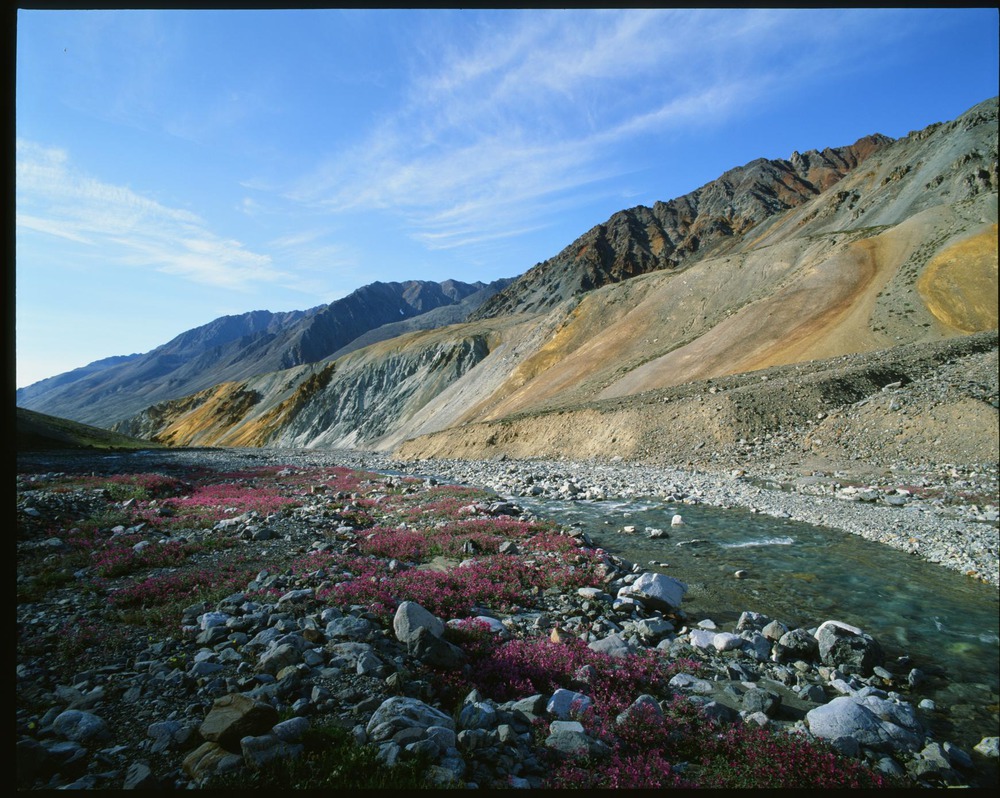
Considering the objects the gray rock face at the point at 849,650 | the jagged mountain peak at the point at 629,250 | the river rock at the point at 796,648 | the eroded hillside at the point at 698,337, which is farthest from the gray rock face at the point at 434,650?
the jagged mountain peak at the point at 629,250

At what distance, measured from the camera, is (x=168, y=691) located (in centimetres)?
518

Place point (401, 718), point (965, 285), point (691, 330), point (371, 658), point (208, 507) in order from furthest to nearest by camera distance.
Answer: point (691, 330) → point (965, 285) → point (208, 507) → point (371, 658) → point (401, 718)

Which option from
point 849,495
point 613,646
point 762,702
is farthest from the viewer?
point 849,495

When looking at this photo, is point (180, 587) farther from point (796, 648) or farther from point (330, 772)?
point (796, 648)

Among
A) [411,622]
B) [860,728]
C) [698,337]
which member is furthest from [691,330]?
[411,622]

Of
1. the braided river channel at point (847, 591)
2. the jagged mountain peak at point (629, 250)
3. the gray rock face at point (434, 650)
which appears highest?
the jagged mountain peak at point (629, 250)

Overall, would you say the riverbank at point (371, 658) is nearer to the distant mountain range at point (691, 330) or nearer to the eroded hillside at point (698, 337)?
the eroded hillside at point (698, 337)

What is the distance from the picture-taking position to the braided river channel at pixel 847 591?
7.07 meters

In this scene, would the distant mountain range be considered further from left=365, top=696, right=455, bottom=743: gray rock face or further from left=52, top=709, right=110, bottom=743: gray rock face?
left=52, top=709, right=110, bottom=743: gray rock face

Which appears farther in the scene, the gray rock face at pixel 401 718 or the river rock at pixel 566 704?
the river rock at pixel 566 704

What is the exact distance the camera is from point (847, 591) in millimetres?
10523

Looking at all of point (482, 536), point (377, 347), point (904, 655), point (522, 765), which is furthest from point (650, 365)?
point (377, 347)

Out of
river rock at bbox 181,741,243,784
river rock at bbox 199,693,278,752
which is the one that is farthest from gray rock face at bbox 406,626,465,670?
river rock at bbox 181,741,243,784

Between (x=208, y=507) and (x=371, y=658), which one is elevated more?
(x=208, y=507)
